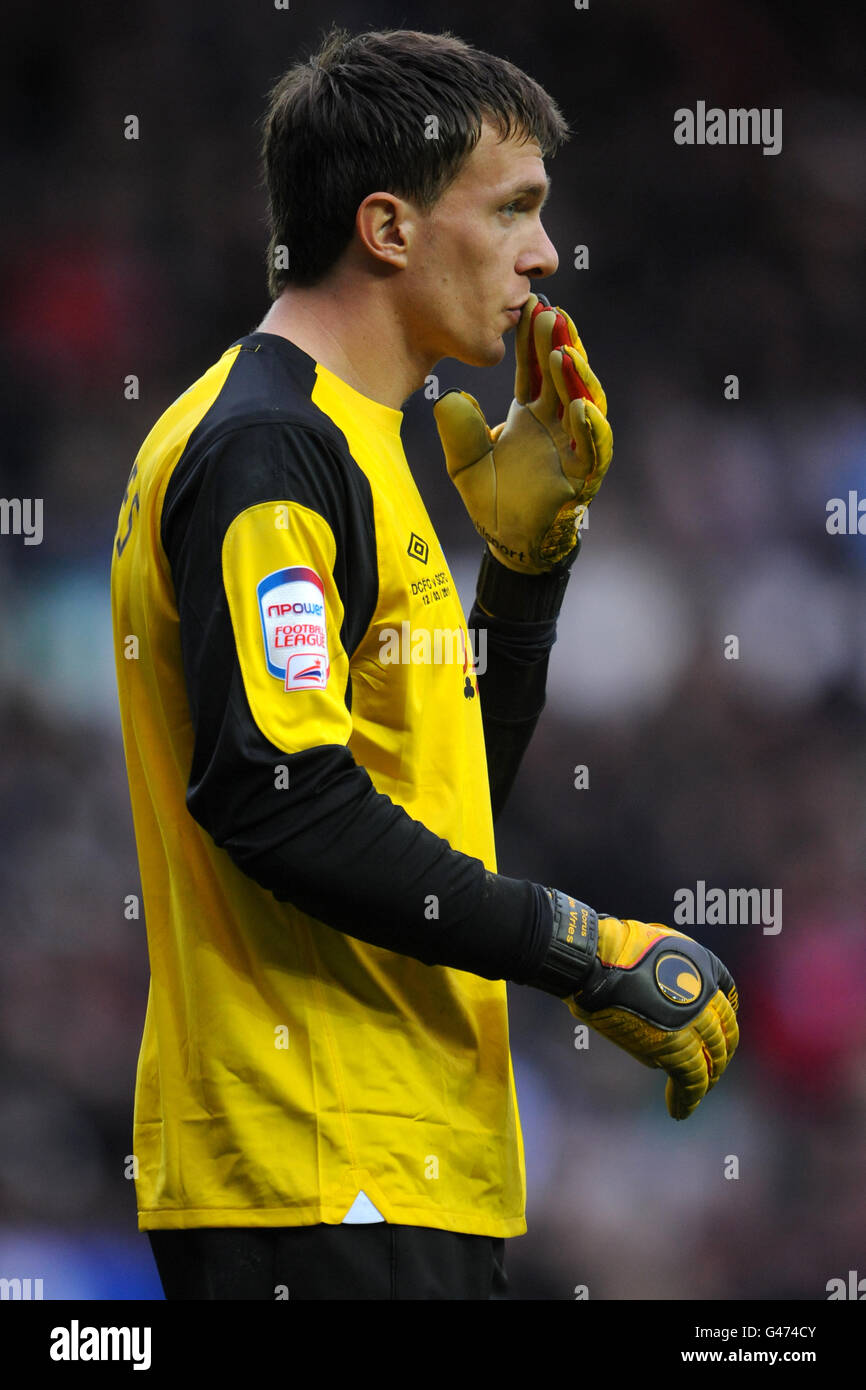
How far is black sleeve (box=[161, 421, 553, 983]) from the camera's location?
1273mm

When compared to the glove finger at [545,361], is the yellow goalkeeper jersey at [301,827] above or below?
below

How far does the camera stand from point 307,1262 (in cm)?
134

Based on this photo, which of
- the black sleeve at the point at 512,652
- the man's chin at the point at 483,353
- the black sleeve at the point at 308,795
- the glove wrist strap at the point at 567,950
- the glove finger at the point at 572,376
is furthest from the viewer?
the black sleeve at the point at 512,652

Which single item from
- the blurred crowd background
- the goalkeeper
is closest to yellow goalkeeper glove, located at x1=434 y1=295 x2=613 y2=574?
the goalkeeper

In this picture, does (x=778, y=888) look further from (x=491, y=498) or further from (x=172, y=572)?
(x=172, y=572)

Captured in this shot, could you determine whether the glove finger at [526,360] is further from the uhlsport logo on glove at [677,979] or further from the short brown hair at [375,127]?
the uhlsport logo on glove at [677,979]

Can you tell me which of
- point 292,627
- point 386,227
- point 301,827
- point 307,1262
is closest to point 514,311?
point 386,227

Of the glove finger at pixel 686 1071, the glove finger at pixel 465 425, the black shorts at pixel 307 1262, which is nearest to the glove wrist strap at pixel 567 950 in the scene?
the glove finger at pixel 686 1071

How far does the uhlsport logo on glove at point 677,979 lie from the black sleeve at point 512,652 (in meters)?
0.48

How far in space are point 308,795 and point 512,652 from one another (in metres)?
0.66

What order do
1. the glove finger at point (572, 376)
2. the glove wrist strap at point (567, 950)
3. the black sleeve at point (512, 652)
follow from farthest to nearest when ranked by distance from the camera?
1. the black sleeve at point (512, 652)
2. the glove finger at point (572, 376)
3. the glove wrist strap at point (567, 950)

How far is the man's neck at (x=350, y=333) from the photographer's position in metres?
1.54
